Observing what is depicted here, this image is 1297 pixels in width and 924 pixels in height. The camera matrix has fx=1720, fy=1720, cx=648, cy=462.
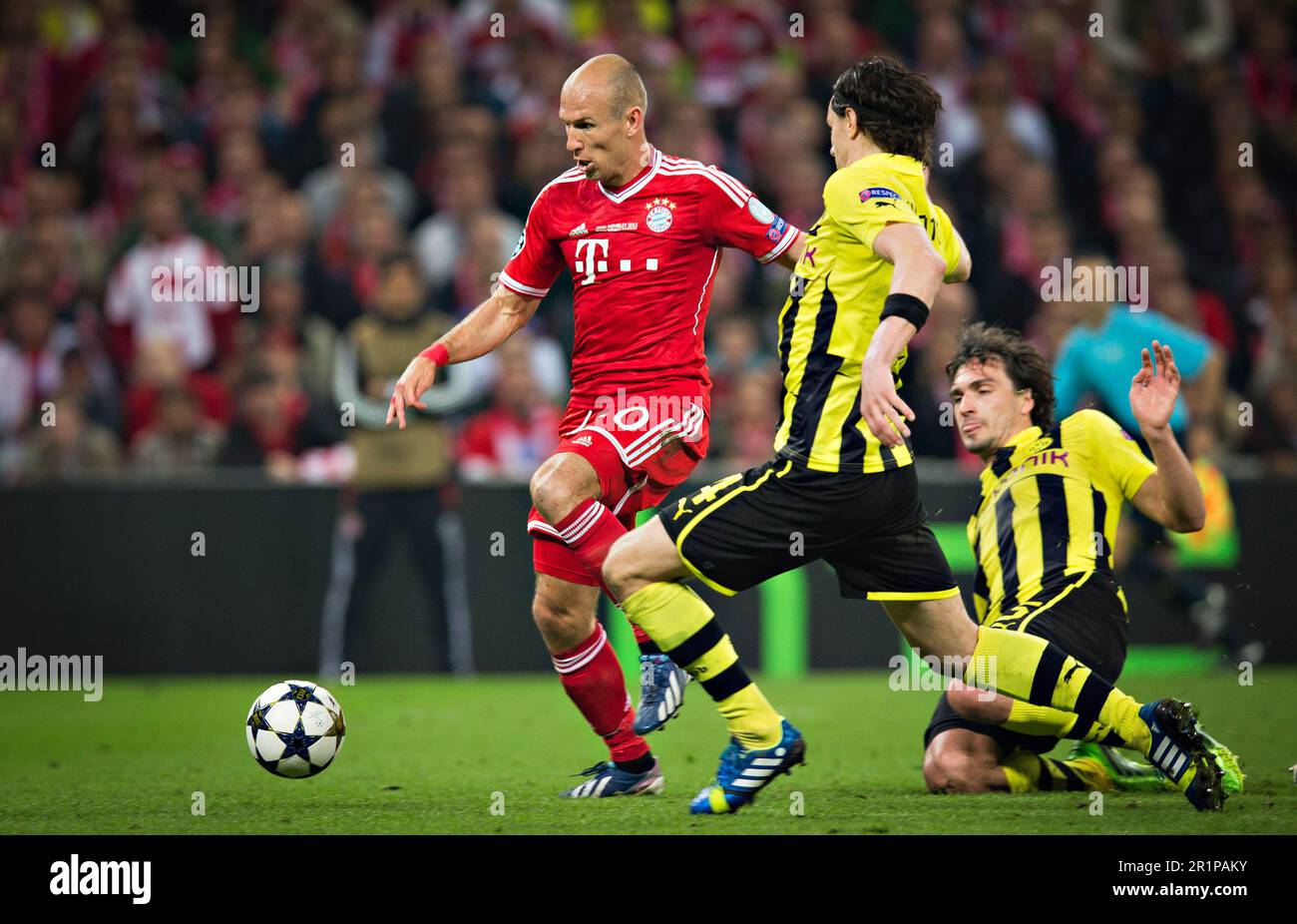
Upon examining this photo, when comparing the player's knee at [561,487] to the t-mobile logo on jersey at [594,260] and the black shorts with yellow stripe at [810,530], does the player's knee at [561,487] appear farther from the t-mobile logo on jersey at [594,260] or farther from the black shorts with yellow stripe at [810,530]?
the t-mobile logo on jersey at [594,260]

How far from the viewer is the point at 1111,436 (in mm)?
5672

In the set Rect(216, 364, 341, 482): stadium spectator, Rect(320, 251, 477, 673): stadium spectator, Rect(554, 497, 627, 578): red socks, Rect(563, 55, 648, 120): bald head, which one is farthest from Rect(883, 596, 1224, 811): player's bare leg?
Rect(216, 364, 341, 482): stadium spectator

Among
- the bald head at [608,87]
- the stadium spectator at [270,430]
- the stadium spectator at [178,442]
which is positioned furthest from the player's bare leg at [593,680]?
the stadium spectator at [178,442]

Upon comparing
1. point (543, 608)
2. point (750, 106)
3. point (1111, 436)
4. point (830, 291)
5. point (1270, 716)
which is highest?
point (750, 106)

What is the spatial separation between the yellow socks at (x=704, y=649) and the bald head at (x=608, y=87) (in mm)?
1666

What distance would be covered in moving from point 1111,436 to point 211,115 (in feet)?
29.4

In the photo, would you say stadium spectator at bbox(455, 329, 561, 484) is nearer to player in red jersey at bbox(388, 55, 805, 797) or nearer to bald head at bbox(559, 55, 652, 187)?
player in red jersey at bbox(388, 55, 805, 797)

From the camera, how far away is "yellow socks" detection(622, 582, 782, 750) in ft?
16.4

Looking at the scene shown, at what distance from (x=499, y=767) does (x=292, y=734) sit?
1083 mm

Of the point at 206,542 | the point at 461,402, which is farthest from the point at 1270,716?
the point at 206,542

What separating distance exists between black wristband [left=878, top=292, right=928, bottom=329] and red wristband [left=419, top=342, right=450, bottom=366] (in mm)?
1691

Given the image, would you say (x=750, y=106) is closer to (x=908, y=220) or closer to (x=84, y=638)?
(x=84, y=638)

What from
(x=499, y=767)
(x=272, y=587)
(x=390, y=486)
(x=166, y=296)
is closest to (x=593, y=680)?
(x=499, y=767)

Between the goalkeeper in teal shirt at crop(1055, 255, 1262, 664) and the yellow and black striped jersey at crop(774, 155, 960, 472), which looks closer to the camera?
the yellow and black striped jersey at crop(774, 155, 960, 472)
